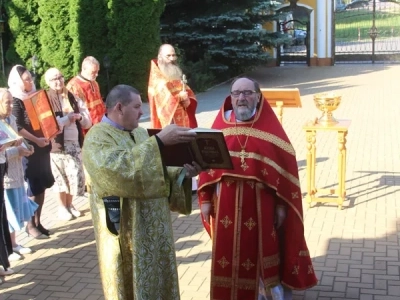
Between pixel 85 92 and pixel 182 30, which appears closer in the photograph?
pixel 85 92

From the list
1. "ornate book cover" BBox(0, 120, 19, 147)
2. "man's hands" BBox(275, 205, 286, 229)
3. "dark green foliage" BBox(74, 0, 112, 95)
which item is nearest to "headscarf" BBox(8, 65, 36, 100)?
"ornate book cover" BBox(0, 120, 19, 147)

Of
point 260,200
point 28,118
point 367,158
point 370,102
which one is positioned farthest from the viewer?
point 370,102

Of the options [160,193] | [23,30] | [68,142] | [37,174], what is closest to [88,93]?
[68,142]

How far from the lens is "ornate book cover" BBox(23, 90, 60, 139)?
6.50 m

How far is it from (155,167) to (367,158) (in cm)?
730

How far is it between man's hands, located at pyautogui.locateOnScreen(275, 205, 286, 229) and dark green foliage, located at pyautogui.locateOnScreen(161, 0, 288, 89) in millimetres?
15951

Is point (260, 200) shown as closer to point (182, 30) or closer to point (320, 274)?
point (320, 274)

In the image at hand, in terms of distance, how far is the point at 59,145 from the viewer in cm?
739

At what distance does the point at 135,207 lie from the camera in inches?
148

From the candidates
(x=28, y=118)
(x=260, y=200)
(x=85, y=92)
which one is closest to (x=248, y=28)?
(x=85, y=92)

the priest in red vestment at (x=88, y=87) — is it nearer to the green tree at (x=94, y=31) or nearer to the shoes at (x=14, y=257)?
the shoes at (x=14, y=257)

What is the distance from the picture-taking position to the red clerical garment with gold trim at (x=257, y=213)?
4688mm

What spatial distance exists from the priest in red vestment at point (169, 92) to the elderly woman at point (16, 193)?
84.9 inches

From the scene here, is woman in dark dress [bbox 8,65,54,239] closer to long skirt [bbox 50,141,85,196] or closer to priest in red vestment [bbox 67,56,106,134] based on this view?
long skirt [bbox 50,141,85,196]
